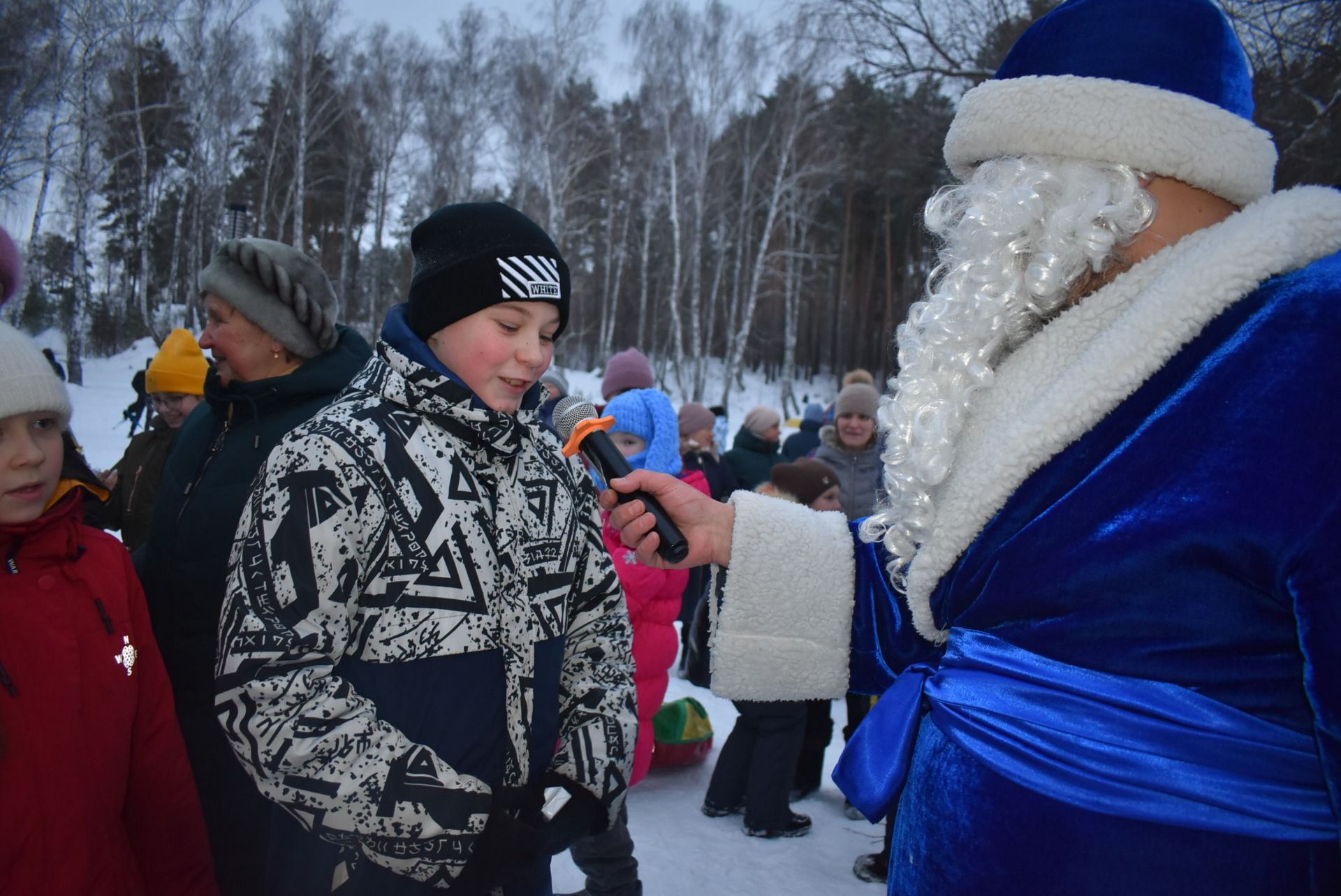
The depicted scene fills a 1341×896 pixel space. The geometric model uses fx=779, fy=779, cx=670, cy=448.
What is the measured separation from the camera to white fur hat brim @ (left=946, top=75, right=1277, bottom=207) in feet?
3.55

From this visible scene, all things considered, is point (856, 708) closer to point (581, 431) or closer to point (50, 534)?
Answer: point (581, 431)

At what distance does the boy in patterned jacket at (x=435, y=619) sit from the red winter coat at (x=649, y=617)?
1.43 metres

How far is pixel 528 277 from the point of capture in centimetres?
165

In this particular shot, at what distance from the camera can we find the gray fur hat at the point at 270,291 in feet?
7.27

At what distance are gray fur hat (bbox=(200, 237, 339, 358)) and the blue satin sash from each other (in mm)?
2015

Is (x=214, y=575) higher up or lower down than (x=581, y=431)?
lower down

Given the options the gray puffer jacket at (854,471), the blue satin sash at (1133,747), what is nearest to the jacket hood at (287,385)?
the blue satin sash at (1133,747)

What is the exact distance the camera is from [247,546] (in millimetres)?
1374

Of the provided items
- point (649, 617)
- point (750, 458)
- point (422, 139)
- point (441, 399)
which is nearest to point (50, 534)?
point (441, 399)

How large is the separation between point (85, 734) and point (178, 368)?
2.74 meters

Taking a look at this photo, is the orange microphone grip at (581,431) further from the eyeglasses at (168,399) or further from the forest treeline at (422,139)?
the forest treeline at (422,139)

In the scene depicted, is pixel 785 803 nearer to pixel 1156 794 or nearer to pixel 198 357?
pixel 1156 794

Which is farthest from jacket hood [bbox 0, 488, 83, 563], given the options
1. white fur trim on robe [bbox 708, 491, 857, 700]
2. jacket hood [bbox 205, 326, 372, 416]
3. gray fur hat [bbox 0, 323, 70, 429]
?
white fur trim on robe [bbox 708, 491, 857, 700]

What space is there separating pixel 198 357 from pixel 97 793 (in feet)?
9.36
